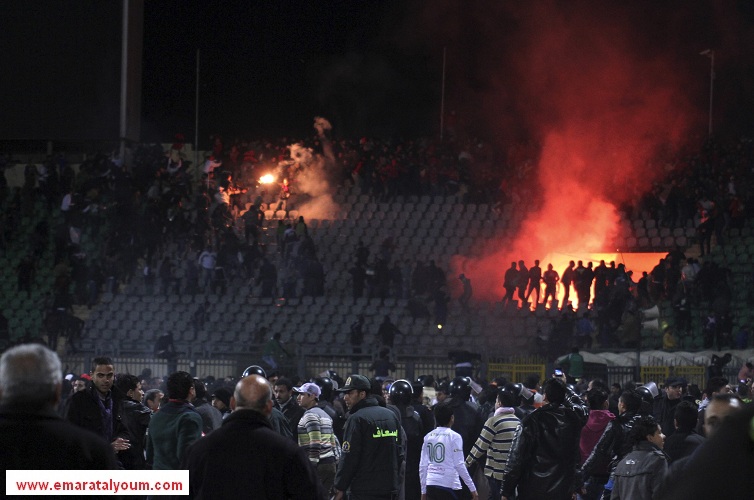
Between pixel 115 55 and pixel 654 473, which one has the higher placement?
pixel 115 55

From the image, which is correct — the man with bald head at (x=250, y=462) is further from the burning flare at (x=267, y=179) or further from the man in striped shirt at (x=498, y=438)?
the burning flare at (x=267, y=179)

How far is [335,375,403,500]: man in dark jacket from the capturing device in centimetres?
903

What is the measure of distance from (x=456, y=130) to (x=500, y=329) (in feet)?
33.1

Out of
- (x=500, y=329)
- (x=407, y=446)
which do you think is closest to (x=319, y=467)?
(x=407, y=446)

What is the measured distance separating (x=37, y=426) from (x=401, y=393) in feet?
21.5

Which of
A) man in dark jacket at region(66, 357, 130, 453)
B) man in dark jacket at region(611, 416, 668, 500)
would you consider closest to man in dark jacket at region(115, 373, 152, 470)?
man in dark jacket at region(66, 357, 130, 453)

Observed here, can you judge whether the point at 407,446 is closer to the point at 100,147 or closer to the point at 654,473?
the point at 654,473

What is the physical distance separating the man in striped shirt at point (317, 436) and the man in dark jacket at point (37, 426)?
19.6 ft

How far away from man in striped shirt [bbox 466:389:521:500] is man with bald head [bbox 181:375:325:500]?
16.2 ft

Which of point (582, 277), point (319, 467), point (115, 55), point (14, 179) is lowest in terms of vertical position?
point (319, 467)

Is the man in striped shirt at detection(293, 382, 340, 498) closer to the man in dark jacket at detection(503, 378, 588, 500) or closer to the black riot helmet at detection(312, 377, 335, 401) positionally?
the black riot helmet at detection(312, 377, 335, 401)

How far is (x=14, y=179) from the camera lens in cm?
3334

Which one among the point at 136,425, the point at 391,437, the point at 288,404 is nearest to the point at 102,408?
the point at 136,425

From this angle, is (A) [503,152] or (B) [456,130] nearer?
(A) [503,152]
